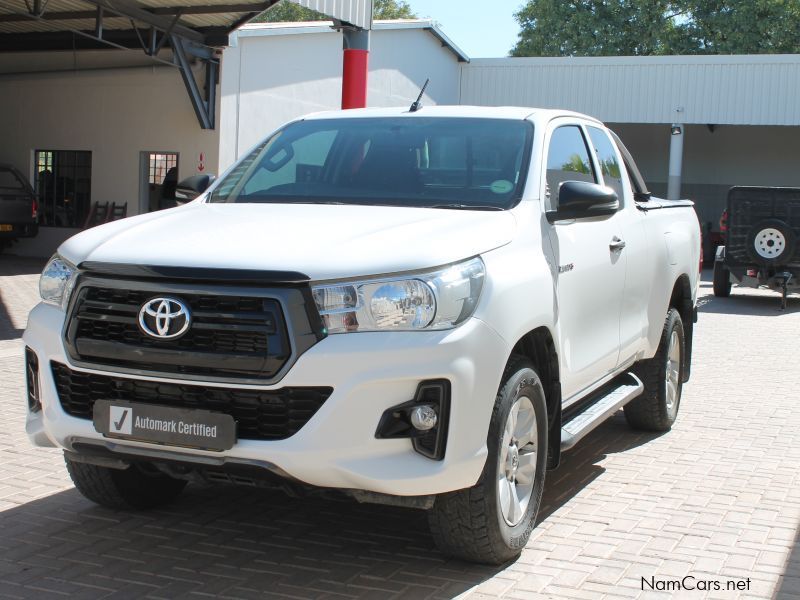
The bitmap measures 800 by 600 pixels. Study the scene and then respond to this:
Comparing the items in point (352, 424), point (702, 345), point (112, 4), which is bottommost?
point (702, 345)

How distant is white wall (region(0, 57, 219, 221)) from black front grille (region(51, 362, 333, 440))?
15.8 m

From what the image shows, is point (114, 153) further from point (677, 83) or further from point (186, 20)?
point (677, 83)

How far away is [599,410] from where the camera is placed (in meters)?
5.61

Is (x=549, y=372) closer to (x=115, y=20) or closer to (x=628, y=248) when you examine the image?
(x=628, y=248)

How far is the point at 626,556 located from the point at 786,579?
0.65m

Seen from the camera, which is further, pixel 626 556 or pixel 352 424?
pixel 626 556

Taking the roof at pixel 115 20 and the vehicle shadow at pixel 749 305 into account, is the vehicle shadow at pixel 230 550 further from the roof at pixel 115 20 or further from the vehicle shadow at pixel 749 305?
the roof at pixel 115 20

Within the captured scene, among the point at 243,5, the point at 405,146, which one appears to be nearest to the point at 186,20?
the point at 243,5

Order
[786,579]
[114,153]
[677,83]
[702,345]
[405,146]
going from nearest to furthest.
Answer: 1. [786,579]
2. [405,146]
3. [702,345]
4. [114,153]
5. [677,83]

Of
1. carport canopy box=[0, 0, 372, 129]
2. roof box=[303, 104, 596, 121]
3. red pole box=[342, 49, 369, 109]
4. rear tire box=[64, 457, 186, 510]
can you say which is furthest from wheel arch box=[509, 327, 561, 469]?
red pole box=[342, 49, 369, 109]

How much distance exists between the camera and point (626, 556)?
15.3 ft

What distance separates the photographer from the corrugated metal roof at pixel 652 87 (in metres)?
28.0

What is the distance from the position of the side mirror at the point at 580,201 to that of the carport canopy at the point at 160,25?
11.5 meters

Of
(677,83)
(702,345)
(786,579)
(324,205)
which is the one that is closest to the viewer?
(786,579)
